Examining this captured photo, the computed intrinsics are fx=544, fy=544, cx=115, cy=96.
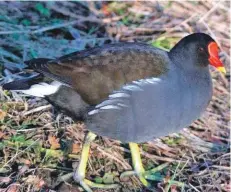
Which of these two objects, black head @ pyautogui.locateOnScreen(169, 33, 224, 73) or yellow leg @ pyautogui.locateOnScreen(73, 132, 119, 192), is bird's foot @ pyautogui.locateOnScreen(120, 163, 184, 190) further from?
black head @ pyautogui.locateOnScreen(169, 33, 224, 73)

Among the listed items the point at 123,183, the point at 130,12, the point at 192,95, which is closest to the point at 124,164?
the point at 123,183

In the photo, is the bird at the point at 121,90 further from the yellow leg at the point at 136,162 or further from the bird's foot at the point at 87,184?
the yellow leg at the point at 136,162

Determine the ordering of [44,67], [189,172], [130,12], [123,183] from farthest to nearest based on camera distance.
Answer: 1. [130,12]
2. [189,172]
3. [123,183]
4. [44,67]

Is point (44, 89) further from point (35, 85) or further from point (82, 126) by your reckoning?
point (82, 126)

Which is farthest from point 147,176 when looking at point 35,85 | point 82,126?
point 35,85

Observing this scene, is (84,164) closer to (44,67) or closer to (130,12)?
(44,67)
